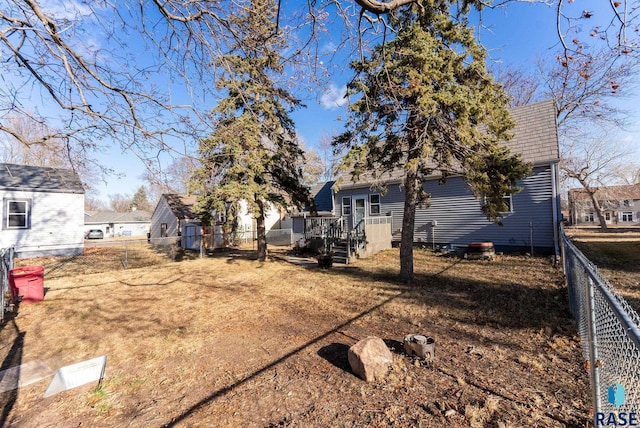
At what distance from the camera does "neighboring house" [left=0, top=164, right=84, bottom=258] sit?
13.8m

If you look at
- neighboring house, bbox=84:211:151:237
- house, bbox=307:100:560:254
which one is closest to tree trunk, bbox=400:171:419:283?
house, bbox=307:100:560:254

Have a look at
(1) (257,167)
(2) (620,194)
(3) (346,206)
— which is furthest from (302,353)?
(2) (620,194)

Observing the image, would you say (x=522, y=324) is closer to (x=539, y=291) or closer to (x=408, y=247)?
(x=539, y=291)

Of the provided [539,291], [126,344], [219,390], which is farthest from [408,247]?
[126,344]

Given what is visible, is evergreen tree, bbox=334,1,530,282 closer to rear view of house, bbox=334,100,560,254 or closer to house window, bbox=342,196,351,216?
rear view of house, bbox=334,100,560,254

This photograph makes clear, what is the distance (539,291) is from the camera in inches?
271

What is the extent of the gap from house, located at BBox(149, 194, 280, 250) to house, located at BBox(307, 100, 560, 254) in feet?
26.5

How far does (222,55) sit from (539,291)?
8423 millimetres

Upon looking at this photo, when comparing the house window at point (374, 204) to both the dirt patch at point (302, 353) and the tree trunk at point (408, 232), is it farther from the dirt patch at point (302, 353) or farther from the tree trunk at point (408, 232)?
the dirt patch at point (302, 353)

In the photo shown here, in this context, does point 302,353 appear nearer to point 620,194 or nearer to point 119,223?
point 119,223

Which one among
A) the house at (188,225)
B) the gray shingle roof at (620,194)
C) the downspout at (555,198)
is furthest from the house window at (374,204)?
the gray shingle roof at (620,194)

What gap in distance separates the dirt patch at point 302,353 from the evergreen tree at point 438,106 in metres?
3.19

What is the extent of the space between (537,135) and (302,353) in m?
13.6

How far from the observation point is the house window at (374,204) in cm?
1650
